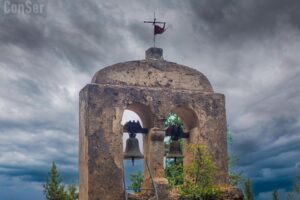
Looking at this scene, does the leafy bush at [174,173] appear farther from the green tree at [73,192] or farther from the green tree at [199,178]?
the green tree at [73,192]

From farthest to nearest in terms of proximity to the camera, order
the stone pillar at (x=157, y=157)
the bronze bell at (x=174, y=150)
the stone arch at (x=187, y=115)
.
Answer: the bronze bell at (x=174, y=150) < the stone arch at (x=187, y=115) < the stone pillar at (x=157, y=157)

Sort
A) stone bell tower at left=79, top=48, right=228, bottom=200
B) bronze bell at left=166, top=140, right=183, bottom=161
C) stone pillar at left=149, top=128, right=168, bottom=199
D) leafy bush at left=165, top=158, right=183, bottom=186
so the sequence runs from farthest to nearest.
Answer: leafy bush at left=165, top=158, right=183, bottom=186
bronze bell at left=166, top=140, right=183, bottom=161
stone pillar at left=149, top=128, right=168, bottom=199
stone bell tower at left=79, top=48, right=228, bottom=200

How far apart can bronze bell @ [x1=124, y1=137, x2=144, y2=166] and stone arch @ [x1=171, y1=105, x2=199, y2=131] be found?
1083 mm

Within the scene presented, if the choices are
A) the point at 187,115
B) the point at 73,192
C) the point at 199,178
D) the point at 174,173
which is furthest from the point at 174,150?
the point at 73,192

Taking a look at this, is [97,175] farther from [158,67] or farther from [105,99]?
[158,67]

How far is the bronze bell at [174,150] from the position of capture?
1023 centimetres

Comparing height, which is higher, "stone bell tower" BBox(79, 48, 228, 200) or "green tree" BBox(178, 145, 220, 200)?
"stone bell tower" BBox(79, 48, 228, 200)

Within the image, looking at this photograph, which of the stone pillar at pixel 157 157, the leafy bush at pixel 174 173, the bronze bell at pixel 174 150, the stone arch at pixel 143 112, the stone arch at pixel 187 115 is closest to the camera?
the stone pillar at pixel 157 157

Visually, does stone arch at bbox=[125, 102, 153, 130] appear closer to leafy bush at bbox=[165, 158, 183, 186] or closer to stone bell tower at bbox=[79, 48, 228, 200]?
stone bell tower at bbox=[79, 48, 228, 200]

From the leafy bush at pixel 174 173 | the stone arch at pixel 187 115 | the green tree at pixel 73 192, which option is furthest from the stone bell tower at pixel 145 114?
the green tree at pixel 73 192

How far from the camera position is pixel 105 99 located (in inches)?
366

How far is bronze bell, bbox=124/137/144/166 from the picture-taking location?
9.75 meters

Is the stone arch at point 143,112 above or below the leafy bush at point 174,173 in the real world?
above

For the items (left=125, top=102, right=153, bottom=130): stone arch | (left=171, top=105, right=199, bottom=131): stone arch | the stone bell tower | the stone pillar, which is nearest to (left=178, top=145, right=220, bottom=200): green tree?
the stone bell tower
